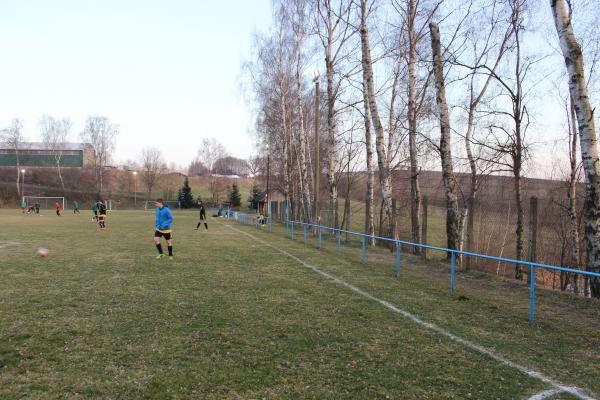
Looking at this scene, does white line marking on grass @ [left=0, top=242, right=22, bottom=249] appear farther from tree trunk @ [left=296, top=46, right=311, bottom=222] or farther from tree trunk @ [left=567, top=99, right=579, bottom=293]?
tree trunk @ [left=567, top=99, right=579, bottom=293]

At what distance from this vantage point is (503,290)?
9.09 m

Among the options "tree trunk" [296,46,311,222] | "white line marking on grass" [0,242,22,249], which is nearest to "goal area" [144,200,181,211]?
"tree trunk" [296,46,311,222]

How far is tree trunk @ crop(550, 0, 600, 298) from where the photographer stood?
773 centimetres

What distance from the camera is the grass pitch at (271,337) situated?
3.94 metres

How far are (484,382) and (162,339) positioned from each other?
3.68 meters

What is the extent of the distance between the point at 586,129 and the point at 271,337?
22.3 feet

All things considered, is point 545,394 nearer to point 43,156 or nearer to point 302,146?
point 302,146

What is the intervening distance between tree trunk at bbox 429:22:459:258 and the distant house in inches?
3198

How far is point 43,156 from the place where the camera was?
278 feet

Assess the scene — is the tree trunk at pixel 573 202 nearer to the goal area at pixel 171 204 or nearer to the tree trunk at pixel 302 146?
the tree trunk at pixel 302 146

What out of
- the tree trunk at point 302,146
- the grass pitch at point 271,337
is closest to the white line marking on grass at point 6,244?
the grass pitch at point 271,337

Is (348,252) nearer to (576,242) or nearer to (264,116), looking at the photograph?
(576,242)

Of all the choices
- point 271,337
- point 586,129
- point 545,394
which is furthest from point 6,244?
point 586,129

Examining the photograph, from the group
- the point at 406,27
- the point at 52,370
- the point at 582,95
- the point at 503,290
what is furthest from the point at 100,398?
the point at 406,27
